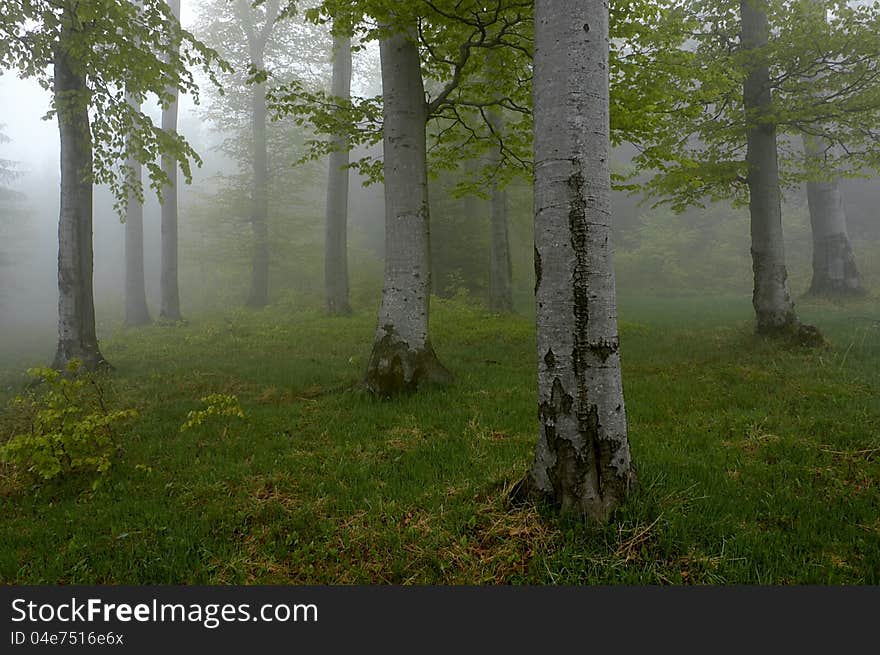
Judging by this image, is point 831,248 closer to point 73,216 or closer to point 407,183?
point 407,183

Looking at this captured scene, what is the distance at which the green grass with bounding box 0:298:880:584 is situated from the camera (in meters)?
2.64

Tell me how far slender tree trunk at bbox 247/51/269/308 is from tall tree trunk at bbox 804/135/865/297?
20724mm

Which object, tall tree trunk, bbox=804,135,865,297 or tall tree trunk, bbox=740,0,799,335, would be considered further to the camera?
tall tree trunk, bbox=804,135,865,297

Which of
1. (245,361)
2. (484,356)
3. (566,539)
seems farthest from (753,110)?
(245,361)

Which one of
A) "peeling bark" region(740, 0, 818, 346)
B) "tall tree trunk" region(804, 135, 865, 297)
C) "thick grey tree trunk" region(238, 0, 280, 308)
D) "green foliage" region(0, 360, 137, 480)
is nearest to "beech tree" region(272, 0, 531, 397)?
"green foliage" region(0, 360, 137, 480)

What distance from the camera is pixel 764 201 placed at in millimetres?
8867

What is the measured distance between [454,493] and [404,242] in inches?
143

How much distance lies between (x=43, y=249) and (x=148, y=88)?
43238 mm

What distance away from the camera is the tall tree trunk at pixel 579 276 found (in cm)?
289

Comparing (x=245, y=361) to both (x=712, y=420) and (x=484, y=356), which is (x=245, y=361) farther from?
(x=712, y=420)

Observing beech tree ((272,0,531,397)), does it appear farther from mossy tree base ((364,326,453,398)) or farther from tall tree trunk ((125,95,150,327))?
tall tree trunk ((125,95,150,327))

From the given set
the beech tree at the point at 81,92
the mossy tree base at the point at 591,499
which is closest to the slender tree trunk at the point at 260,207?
the beech tree at the point at 81,92

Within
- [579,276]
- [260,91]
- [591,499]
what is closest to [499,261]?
[579,276]

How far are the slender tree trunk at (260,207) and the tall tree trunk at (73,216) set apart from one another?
11742 millimetres
